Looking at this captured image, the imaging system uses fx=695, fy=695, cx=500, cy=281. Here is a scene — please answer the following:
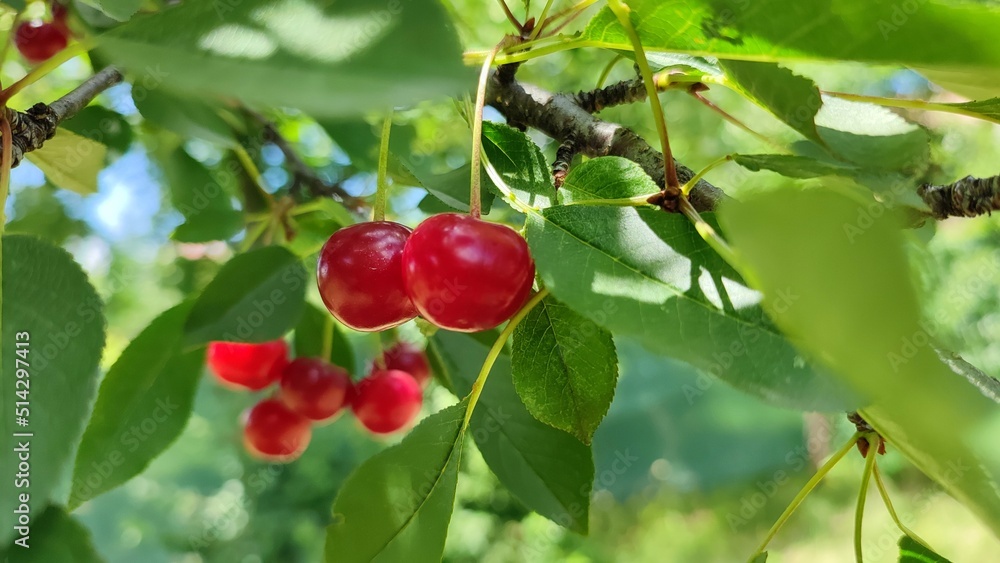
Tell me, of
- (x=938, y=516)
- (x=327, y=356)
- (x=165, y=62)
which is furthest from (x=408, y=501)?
(x=938, y=516)

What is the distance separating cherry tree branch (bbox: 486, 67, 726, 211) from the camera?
0.42 meters

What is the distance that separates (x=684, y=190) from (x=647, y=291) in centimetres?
7

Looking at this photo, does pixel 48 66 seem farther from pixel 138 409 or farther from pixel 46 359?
pixel 138 409

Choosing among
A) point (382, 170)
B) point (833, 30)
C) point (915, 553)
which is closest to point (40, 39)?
point (382, 170)

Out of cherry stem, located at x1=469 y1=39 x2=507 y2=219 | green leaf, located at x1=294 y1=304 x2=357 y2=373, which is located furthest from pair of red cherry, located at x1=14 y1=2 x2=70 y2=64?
cherry stem, located at x1=469 y1=39 x2=507 y2=219

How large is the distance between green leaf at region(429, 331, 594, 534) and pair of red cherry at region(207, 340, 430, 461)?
0.55 feet

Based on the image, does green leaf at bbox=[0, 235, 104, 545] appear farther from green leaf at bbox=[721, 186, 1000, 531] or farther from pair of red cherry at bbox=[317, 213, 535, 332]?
green leaf at bbox=[721, 186, 1000, 531]

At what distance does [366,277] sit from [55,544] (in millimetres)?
289

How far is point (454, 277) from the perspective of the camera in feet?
1.00

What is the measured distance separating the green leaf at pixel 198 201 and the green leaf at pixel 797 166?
2.02ft

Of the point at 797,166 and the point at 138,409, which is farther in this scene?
the point at 138,409

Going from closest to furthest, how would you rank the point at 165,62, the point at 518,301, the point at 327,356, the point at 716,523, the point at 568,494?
the point at 165,62 → the point at 518,301 → the point at 568,494 → the point at 327,356 → the point at 716,523

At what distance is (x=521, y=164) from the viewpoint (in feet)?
1.29

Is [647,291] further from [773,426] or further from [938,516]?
[938,516]
